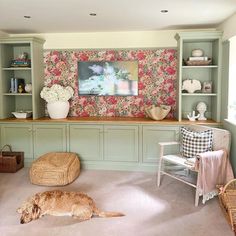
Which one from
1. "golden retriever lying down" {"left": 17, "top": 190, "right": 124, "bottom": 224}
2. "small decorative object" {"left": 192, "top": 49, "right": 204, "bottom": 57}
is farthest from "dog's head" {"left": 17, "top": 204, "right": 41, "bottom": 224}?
"small decorative object" {"left": 192, "top": 49, "right": 204, "bottom": 57}

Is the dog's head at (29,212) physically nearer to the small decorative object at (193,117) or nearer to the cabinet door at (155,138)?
the cabinet door at (155,138)

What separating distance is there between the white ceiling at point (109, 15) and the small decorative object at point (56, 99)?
0.94 meters

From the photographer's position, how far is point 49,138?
4.49 meters

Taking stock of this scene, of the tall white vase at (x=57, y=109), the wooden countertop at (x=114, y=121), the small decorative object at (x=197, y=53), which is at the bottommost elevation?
the wooden countertop at (x=114, y=121)

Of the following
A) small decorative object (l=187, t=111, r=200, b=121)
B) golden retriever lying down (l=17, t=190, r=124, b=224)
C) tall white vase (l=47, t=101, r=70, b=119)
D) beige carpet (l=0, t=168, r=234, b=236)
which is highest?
tall white vase (l=47, t=101, r=70, b=119)

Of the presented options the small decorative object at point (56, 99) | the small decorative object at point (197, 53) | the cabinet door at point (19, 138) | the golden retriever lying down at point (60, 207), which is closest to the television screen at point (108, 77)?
the small decorative object at point (56, 99)

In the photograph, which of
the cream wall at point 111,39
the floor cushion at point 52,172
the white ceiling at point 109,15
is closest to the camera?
the white ceiling at point 109,15

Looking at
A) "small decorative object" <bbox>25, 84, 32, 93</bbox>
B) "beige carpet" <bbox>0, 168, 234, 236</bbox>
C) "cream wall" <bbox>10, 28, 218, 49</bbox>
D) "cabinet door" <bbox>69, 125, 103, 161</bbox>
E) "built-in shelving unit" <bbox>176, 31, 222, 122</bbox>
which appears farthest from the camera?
"small decorative object" <bbox>25, 84, 32, 93</bbox>

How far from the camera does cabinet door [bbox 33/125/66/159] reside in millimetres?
4453

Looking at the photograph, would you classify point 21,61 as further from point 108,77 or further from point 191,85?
point 191,85

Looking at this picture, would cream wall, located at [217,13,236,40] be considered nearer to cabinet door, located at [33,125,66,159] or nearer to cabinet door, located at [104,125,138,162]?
cabinet door, located at [104,125,138,162]

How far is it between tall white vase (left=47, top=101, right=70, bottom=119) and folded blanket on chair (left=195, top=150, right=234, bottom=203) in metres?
2.31

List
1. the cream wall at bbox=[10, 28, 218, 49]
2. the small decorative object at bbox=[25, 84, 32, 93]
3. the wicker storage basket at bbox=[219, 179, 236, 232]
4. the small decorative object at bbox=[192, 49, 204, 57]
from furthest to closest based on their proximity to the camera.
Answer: the small decorative object at bbox=[25, 84, 32, 93] → the cream wall at bbox=[10, 28, 218, 49] → the small decorative object at bbox=[192, 49, 204, 57] → the wicker storage basket at bbox=[219, 179, 236, 232]

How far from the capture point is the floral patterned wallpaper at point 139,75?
4.66m
